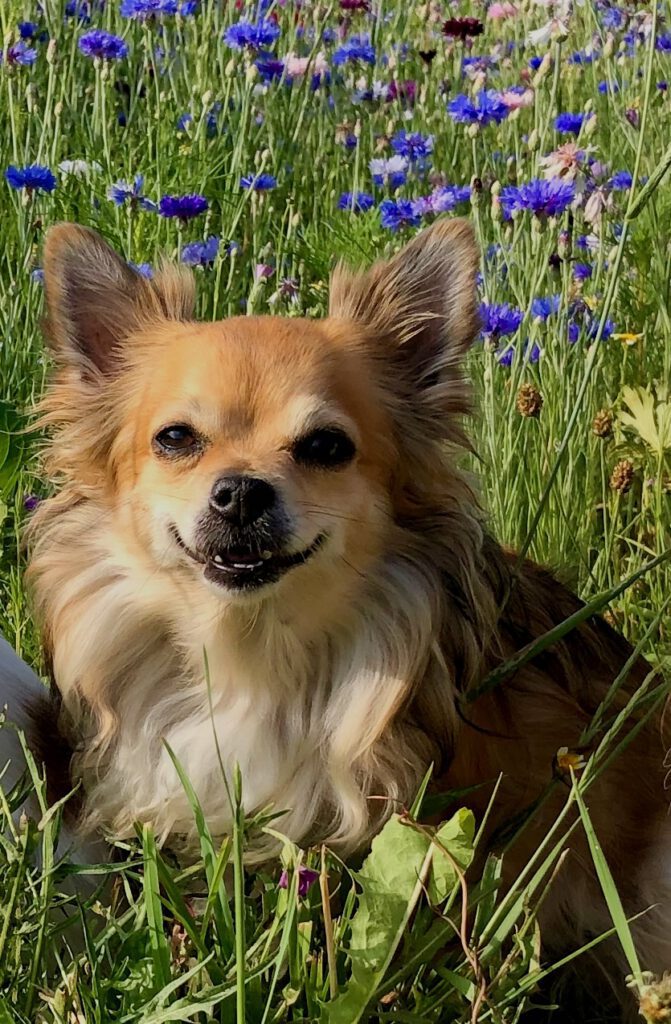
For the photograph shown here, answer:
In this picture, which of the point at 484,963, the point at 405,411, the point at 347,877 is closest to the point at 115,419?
the point at 405,411

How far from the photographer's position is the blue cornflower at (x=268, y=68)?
3734mm

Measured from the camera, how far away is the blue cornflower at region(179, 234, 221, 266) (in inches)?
122

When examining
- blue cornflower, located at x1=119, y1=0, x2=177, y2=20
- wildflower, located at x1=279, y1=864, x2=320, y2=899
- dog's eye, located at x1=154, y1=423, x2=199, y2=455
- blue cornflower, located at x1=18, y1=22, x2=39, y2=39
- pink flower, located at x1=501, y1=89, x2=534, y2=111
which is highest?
blue cornflower, located at x1=119, y1=0, x2=177, y2=20

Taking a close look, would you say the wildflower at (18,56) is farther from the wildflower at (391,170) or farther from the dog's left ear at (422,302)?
the dog's left ear at (422,302)

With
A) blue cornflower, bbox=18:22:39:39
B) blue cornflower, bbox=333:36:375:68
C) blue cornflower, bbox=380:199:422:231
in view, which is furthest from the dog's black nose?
blue cornflower, bbox=333:36:375:68

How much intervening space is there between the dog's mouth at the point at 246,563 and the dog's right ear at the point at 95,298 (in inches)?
18.3

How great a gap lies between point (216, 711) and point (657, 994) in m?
1.13

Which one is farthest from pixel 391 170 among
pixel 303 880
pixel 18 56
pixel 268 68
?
pixel 303 880

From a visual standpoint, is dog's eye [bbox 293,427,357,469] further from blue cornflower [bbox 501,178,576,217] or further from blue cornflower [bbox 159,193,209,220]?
blue cornflower [bbox 159,193,209,220]

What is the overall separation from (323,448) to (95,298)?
554mm

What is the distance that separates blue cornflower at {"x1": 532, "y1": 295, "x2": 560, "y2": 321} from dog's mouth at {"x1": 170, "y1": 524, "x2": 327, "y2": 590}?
1091 mm

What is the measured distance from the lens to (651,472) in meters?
2.90

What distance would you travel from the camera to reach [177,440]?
1.99 meters

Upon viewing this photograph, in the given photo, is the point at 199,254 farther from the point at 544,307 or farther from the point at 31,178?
the point at 544,307
